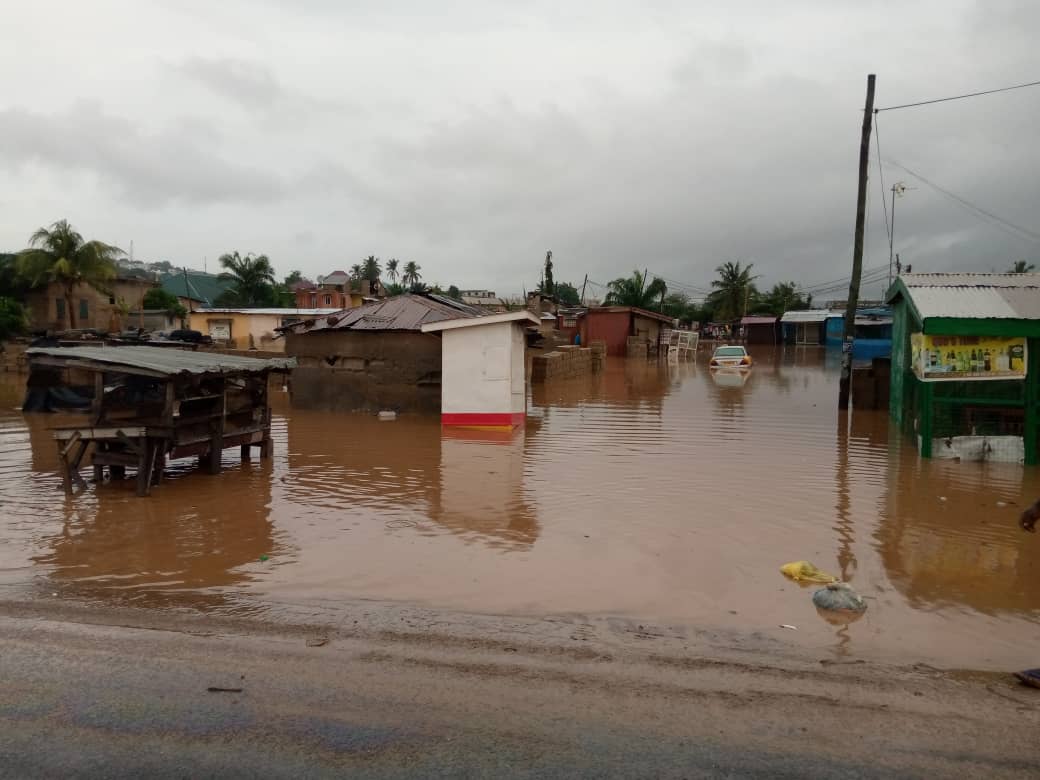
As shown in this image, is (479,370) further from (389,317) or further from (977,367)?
(977,367)

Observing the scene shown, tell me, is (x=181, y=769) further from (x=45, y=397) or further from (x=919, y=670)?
(x=45, y=397)

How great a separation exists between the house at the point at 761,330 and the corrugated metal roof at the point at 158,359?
56282mm

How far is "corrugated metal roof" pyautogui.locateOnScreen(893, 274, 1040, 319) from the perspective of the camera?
1189 centimetres

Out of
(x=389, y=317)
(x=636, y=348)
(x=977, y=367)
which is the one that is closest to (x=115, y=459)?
(x=389, y=317)

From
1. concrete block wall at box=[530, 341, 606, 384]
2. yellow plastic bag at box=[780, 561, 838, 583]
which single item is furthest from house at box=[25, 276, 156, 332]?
yellow plastic bag at box=[780, 561, 838, 583]

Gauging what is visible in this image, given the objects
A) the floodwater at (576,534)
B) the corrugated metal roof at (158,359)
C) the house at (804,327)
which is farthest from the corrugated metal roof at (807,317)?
the corrugated metal roof at (158,359)

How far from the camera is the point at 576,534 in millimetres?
8766

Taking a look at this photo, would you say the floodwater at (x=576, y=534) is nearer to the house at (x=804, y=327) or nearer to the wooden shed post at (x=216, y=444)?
the wooden shed post at (x=216, y=444)

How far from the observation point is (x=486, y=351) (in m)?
16.8

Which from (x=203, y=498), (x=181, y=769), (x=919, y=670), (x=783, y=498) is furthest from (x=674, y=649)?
(x=203, y=498)

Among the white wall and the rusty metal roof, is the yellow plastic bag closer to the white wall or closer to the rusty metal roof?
→ the white wall

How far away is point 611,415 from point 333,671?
1480 cm

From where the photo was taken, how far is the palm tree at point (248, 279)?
194 ft

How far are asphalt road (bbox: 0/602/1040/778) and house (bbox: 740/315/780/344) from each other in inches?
A: 2408
